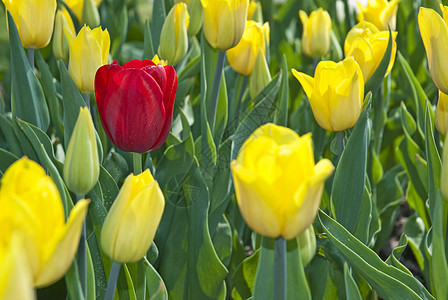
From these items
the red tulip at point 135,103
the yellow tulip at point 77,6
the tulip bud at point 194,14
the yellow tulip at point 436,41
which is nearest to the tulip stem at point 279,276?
the red tulip at point 135,103

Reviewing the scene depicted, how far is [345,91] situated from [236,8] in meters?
0.28

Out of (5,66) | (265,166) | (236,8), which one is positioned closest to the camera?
(265,166)

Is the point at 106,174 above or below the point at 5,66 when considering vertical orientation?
above

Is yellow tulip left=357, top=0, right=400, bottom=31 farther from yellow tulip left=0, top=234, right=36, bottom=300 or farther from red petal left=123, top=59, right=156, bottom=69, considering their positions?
yellow tulip left=0, top=234, right=36, bottom=300

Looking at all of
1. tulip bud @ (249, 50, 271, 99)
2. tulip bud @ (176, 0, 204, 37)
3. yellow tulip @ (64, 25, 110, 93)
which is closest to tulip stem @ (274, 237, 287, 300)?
yellow tulip @ (64, 25, 110, 93)

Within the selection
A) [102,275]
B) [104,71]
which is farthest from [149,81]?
[102,275]

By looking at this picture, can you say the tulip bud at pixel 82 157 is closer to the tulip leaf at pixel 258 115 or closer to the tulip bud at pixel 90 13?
the tulip leaf at pixel 258 115

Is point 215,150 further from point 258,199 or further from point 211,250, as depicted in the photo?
point 258,199

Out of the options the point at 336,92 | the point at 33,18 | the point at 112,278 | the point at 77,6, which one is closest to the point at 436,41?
the point at 336,92

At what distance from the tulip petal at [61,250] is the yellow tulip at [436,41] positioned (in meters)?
0.57

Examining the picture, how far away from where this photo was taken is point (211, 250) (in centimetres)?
93

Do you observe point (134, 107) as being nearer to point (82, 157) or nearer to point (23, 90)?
point (82, 157)

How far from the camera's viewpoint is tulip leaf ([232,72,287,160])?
1.10m

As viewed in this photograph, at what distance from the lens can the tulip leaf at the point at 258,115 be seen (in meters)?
1.10
